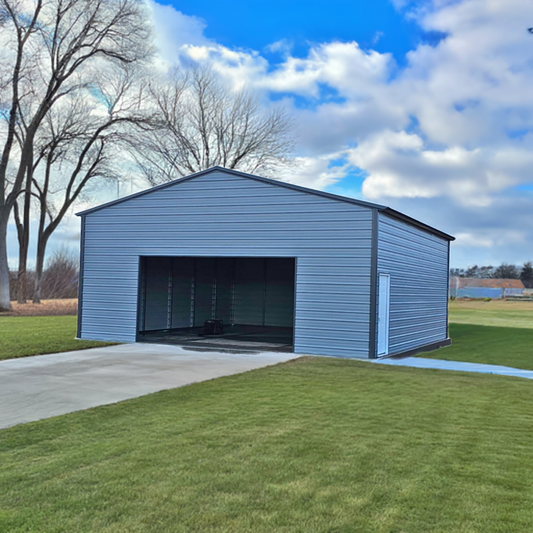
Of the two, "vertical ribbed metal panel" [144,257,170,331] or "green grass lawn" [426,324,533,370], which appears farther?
"vertical ribbed metal panel" [144,257,170,331]

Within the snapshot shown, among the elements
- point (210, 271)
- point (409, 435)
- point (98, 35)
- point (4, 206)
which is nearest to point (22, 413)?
point (409, 435)

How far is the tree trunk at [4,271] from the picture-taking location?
79.7 feet

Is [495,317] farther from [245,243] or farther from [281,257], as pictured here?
[245,243]

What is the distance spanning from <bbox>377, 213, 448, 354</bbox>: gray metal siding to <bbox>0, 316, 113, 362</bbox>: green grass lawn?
6.71 meters

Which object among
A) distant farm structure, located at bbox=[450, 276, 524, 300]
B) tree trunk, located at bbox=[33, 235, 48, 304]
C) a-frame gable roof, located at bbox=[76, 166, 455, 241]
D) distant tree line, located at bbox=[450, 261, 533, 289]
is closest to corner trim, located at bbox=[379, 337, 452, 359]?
a-frame gable roof, located at bbox=[76, 166, 455, 241]

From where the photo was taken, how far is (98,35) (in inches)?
993

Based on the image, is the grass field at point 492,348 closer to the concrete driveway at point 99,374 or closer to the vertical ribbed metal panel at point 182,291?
the concrete driveway at point 99,374

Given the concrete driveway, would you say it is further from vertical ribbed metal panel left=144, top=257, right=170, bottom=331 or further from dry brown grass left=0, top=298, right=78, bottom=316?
dry brown grass left=0, top=298, right=78, bottom=316

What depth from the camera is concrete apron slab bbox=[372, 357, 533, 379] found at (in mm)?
10461

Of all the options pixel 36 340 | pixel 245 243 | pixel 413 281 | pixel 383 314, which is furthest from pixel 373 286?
pixel 36 340

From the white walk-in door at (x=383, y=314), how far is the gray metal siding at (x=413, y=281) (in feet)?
0.81

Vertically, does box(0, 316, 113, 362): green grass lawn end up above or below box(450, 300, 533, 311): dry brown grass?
below

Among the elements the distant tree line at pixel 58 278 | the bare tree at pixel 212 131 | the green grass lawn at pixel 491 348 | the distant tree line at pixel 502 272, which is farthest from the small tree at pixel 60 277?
the distant tree line at pixel 502 272

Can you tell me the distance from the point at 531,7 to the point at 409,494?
562cm
